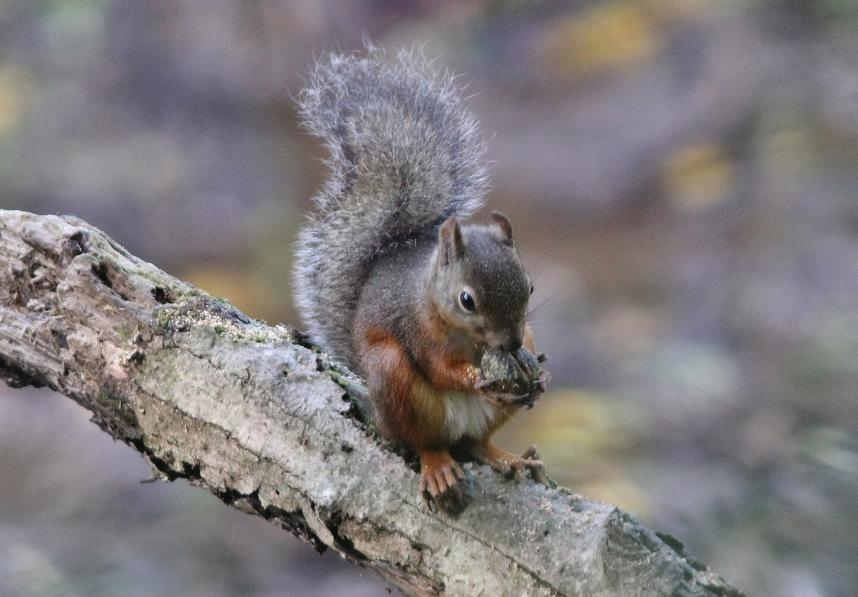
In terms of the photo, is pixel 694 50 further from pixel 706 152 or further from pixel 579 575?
pixel 579 575

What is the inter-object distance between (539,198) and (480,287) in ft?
11.6

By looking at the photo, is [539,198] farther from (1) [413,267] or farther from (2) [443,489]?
(2) [443,489]

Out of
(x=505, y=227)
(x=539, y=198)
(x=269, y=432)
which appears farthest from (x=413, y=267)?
(x=539, y=198)

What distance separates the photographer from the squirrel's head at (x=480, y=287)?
1.87 meters

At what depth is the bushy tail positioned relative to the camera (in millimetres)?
2316

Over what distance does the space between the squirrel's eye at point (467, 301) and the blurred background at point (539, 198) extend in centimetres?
81

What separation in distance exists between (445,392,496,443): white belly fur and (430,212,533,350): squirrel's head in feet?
0.46

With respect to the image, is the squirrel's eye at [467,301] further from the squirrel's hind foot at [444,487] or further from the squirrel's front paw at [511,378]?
the squirrel's hind foot at [444,487]

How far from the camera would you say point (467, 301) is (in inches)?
74.7

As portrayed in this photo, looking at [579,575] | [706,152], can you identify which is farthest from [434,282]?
[706,152]

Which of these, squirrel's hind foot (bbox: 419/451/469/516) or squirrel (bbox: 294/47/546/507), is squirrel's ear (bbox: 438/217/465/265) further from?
squirrel's hind foot (bbox: 419/451/469/516)

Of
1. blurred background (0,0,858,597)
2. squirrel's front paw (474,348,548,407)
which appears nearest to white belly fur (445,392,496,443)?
squirrel's front paw (474,348,548,407)

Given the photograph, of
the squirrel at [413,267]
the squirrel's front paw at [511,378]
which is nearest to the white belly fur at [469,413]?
the squirrel at [413,267]

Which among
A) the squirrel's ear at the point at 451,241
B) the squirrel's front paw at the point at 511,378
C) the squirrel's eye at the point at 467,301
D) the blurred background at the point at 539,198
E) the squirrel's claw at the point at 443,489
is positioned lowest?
the squirrel's claw at the point at 443,489
